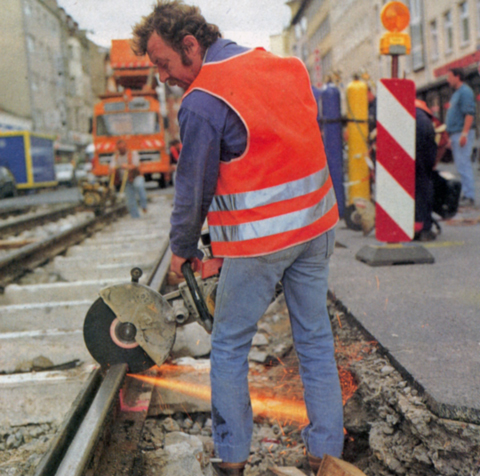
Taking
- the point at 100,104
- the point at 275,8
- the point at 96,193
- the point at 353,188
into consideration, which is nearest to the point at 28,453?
the point at 275,8

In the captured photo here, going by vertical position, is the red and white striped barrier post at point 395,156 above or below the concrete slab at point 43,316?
above

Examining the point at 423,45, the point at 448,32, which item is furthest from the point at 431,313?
the point at 423,45

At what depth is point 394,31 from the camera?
519 cm

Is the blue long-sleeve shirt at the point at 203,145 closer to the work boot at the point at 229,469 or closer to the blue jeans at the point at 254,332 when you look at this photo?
the blue jeans at the point at 254,332

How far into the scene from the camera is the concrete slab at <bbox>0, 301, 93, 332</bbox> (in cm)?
446

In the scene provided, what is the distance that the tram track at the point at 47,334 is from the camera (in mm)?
3012

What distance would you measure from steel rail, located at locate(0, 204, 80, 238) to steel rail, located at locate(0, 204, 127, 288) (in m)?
1.41

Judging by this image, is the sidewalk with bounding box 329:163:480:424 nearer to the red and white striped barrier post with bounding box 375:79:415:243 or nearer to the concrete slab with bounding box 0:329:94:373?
the red and white striped barrier post with bounding box 375:79:415:243

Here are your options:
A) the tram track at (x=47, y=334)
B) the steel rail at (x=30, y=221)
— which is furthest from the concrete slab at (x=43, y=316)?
the steel rail at (x=30, y=221)

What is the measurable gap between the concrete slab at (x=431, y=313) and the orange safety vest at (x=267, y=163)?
0.88 metres

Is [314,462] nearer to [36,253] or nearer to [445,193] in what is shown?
[445,193]

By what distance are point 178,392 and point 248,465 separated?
0.72 meters

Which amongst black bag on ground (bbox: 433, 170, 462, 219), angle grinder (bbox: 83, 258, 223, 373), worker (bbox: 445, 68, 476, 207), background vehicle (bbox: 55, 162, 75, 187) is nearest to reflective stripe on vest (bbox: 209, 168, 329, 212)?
angle grinder (bbox: 83, 258, 223, 373)

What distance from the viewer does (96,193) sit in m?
13.0
